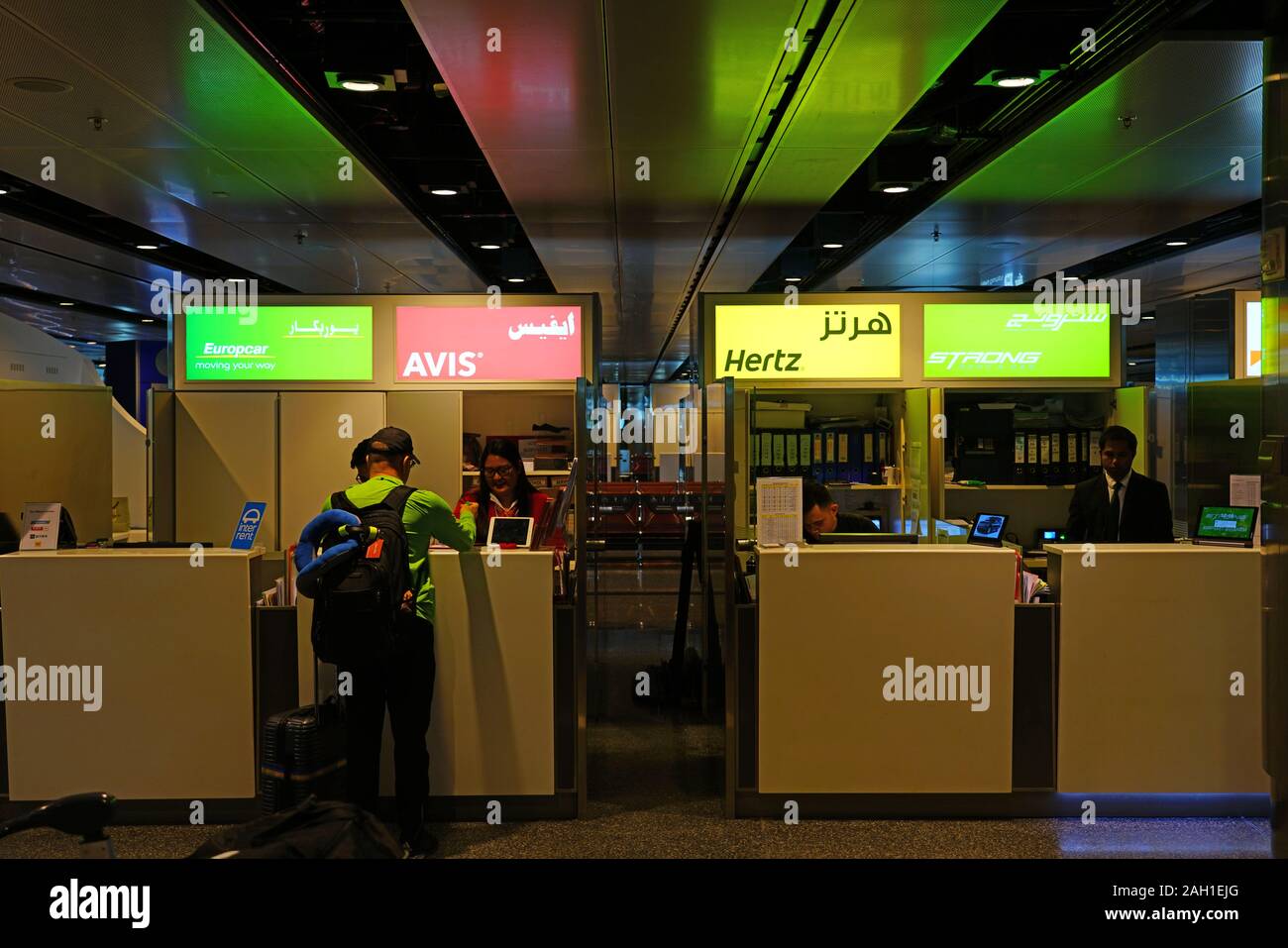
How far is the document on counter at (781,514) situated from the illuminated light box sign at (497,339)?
2.22 m

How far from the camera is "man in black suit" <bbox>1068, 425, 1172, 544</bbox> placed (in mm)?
5340

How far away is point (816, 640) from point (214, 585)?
250 centimetres

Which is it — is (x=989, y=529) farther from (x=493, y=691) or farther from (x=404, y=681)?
(x=404, y=681)

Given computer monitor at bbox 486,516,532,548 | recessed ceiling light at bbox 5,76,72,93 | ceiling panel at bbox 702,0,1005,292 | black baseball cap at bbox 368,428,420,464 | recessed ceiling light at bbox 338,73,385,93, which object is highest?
recessed ceiling light at bbox 338,73,385,93

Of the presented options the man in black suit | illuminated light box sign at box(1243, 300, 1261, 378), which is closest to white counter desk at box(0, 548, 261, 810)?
the man in black suit

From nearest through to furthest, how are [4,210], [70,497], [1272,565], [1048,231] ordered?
[1272,565], [70,497], [4,210], [1048,231]

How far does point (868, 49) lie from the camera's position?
4.57 m

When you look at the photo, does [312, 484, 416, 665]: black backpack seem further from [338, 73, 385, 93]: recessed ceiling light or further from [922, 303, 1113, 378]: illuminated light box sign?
[922, 303, 1113, 378]: illuminated light box sign

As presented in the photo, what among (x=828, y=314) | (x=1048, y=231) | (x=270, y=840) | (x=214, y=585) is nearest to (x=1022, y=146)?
(x=828, y=314)

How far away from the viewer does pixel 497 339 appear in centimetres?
610

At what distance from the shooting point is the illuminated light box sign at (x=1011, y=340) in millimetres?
6047

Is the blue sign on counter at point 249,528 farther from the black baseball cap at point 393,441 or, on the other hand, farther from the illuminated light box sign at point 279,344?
the illuminated light box sign at point 279,344

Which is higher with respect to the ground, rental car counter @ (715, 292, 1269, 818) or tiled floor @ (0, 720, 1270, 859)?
rental car counter @ (715, 292, 1269, 818)

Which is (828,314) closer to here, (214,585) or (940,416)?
(940,416)
